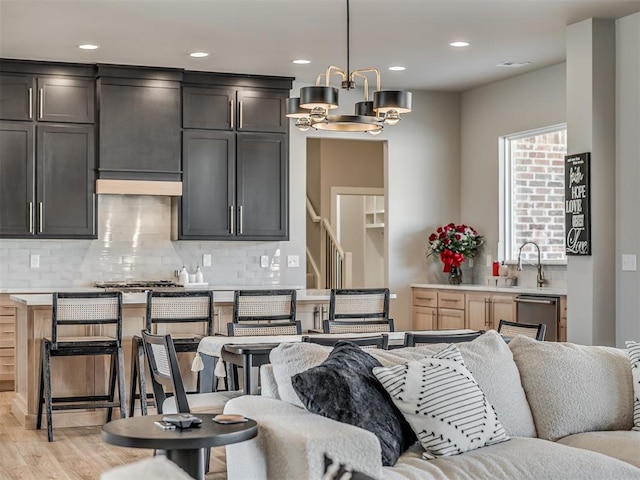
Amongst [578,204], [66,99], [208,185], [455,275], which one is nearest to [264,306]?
[578,204]

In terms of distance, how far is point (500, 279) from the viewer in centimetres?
853

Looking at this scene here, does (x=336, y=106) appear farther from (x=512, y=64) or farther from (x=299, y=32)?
(x=512, y=64)

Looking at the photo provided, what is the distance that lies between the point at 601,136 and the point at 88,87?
441cm

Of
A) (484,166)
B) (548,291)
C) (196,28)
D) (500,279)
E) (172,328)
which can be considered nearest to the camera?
(172,328)

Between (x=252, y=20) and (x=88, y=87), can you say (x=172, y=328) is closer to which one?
(x=252, y=20)

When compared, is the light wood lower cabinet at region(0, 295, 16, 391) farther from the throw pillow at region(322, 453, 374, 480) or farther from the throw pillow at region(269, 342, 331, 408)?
the throw pillow at region(322, 453, 374, 480)

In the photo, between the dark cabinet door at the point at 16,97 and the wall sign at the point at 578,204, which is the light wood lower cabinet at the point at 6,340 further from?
the wall sign at the point at 578,204

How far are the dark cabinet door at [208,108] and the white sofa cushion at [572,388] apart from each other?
518 centimetres

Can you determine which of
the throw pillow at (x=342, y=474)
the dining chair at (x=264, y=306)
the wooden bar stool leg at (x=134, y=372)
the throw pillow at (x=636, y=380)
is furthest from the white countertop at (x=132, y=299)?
the throw pillow at (x=342, y=474)

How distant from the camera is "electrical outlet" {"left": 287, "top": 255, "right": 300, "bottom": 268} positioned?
29.9 feet

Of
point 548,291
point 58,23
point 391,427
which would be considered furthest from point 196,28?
point 391,427

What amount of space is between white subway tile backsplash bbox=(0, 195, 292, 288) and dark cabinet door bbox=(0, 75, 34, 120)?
1.05 metres

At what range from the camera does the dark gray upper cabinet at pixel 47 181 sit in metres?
8.04

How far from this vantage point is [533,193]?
28.6 feet
